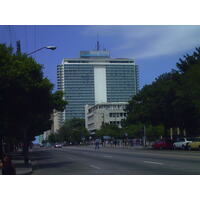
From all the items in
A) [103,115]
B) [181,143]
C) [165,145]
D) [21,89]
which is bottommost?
[165,145]

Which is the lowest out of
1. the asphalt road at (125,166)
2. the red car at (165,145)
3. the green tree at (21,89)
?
the asphalt road at (125,166)

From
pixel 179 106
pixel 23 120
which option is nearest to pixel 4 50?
pixel 23 120

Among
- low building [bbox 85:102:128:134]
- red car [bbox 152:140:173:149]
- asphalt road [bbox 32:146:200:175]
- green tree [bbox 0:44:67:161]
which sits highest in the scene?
low building [bbox 85:102:128:134]

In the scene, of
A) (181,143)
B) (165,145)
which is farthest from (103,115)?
(181,143)

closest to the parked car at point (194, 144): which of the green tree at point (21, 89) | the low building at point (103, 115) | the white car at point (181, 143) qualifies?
the white car at point (181, 143)

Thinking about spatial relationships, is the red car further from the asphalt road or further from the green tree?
the green tree

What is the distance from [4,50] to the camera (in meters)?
26.5

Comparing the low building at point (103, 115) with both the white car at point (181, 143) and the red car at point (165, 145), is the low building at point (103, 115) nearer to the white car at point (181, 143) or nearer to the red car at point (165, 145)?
the red car at point (165, 145)

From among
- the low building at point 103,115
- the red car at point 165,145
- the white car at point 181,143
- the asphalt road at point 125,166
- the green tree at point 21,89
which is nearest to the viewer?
the asphalt road at point 125,166

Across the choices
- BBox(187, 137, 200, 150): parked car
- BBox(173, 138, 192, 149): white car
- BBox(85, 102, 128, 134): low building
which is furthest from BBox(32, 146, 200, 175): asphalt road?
BBox(85, 102, 128, 134): low building

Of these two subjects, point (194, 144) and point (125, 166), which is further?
point (194, 144)

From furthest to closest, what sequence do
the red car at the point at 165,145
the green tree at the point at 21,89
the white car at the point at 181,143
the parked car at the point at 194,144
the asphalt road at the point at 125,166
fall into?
1. the red car at the point at 165,145
2. the white car at the point at 181,143
3. the parked car at the point at 194,144
4. the green tree at the point at 21,89
5. the asphalt road at the point at 125,166

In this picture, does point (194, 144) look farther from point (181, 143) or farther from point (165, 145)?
point (165, 145)

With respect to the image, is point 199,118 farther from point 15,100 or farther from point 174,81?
point 15,100
